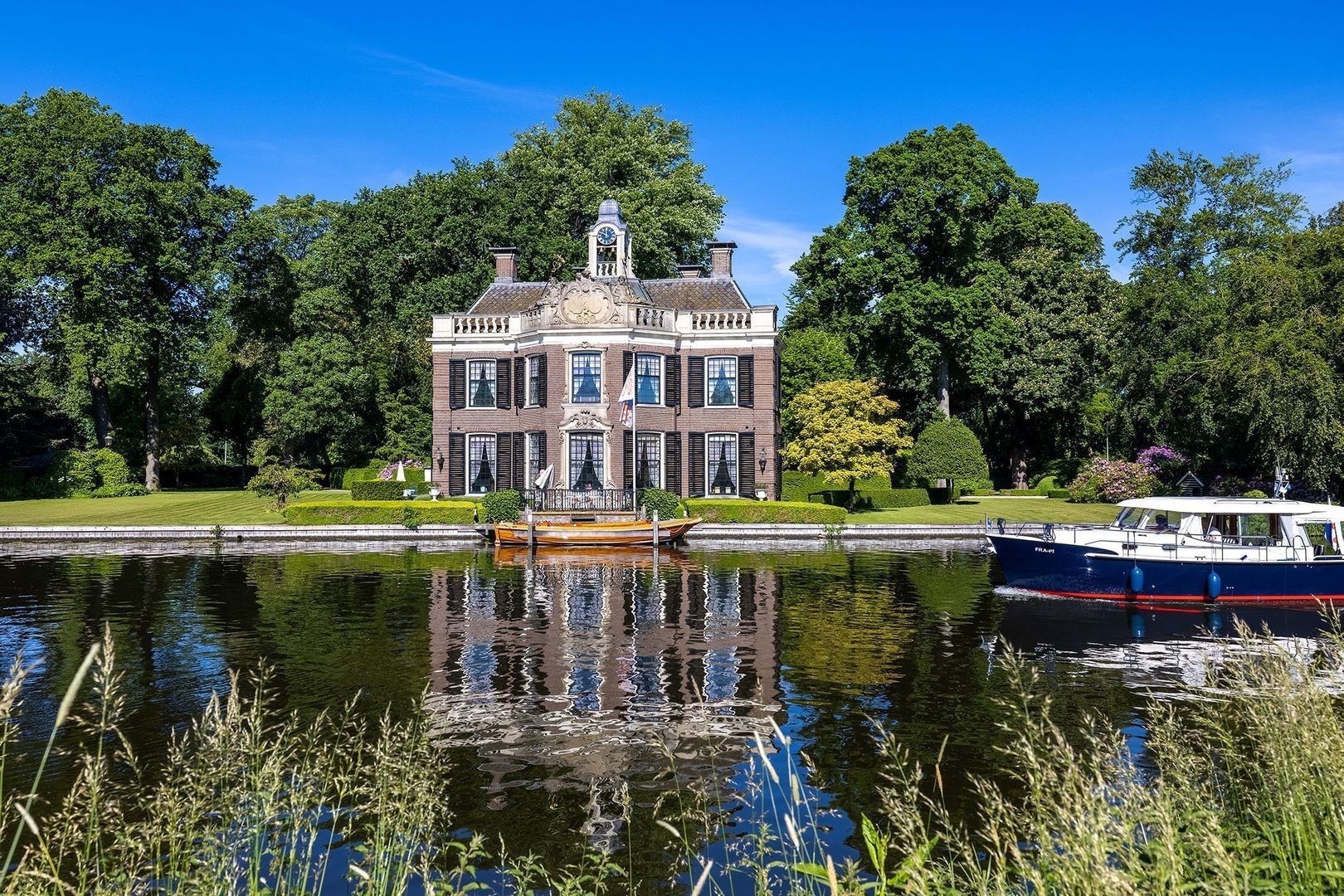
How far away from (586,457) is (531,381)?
4.79 metres

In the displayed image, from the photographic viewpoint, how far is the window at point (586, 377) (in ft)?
143

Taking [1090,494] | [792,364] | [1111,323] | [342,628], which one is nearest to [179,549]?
[342,628]

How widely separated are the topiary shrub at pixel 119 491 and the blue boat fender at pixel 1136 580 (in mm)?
49133

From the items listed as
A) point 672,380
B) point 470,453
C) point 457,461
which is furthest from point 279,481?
point 672,380

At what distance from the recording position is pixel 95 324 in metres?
49.4

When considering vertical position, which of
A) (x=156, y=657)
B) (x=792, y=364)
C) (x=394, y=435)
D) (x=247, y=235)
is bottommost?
(x=156, y=657)

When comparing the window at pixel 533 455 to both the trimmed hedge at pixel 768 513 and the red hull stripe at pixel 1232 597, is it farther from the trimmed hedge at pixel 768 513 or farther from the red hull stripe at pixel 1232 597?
the red hull stripe at pixel 1232 597

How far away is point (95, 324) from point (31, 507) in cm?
1018

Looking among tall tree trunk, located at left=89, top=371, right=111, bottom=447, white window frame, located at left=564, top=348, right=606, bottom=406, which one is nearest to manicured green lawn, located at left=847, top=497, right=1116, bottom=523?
white window frame, located at left=564, top=348, right=606, bottom=406

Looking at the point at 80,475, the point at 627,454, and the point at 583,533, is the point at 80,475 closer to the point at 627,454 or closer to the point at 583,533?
the point at 627,454

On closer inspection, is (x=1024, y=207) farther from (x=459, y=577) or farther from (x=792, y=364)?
(x=459, y=577)

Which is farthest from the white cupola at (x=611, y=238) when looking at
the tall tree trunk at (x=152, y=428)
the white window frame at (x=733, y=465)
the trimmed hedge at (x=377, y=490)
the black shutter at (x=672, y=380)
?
the tall tree trunk at (x=152, y=428)

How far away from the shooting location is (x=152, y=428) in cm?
5469

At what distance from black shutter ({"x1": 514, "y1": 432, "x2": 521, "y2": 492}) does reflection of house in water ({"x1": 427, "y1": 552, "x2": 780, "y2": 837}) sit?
17.9 metres
